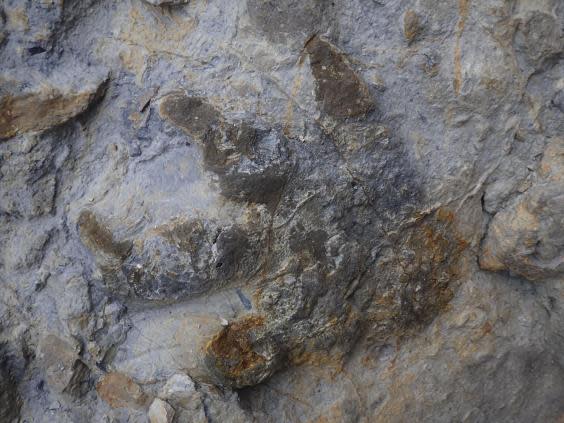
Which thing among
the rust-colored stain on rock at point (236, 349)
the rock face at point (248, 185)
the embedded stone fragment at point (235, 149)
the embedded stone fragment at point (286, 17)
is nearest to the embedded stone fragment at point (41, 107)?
the rock face at point (248, 185)

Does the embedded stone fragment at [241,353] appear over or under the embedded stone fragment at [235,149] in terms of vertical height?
under

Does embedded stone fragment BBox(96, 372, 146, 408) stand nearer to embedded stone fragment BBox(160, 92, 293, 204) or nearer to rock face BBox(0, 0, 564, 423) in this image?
rock face BBox(0, 0, 564, 423)

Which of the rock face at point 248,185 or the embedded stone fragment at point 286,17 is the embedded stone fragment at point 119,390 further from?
the embedded stone fragment at point 286,17

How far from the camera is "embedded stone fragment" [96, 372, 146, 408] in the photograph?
1.08m

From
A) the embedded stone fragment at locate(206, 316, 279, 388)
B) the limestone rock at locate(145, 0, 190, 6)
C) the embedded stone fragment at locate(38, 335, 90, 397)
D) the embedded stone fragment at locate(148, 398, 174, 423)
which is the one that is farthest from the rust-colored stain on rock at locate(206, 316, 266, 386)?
the limestone rock at locate(145, 0, 190, 6)

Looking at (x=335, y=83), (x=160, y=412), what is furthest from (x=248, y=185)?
(x=160, y=412)

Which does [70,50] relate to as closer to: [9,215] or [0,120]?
[0,120]

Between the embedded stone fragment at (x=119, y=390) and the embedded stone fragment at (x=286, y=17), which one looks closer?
the embedded stone fragment at (x=286, y=17)

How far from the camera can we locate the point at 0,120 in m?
0.94

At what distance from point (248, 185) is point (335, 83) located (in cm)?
23

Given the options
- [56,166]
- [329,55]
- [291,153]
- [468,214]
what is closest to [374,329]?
[468,214]

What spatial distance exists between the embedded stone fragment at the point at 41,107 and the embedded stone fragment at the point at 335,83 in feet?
1.21

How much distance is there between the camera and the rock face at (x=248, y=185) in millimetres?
976

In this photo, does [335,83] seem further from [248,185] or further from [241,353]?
[241,353]
